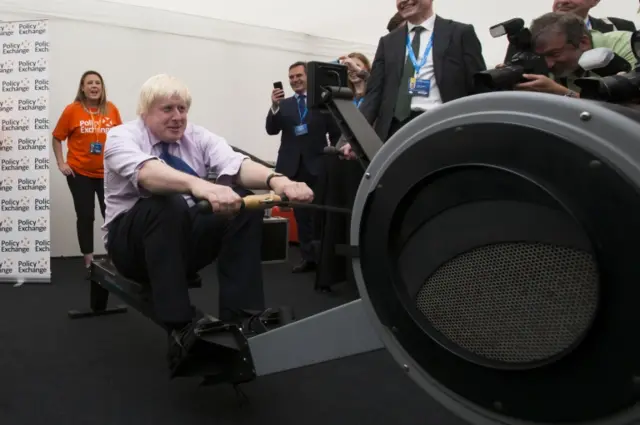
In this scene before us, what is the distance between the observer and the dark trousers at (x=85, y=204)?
3465 mm

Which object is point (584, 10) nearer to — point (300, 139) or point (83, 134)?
point (300, 139)

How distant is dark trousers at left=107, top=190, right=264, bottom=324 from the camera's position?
5.04 feet

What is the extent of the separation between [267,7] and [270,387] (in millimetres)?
3571

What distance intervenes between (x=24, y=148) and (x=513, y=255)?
10.8 feet

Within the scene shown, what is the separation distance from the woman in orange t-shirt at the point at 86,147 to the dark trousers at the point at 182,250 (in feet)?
6.11

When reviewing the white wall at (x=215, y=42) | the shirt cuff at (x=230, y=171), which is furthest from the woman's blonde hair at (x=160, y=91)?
the white wall at (x=215, y=42)

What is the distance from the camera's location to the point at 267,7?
15.0 feet

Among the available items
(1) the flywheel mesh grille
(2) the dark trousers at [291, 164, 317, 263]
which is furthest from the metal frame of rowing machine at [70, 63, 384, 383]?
(2) the dark trousers at [291, 164, 317, 263]

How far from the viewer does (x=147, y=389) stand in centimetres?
169

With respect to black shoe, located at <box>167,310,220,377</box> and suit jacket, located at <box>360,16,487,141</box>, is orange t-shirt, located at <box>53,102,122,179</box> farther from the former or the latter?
→ black shoe, located at <box>167,310,220,377</box>

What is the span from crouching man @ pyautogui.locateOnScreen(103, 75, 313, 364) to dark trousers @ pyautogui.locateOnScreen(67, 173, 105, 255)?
1.78 metres

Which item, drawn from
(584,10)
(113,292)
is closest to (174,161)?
(113,292)

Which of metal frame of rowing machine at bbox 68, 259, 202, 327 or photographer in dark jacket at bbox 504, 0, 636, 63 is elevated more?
photographer in dark jacket at bbox 504, 0, 636, 63

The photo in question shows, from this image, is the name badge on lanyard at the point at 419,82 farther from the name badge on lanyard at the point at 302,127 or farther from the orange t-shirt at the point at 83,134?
the orange t-shirt at the point at 83,134
